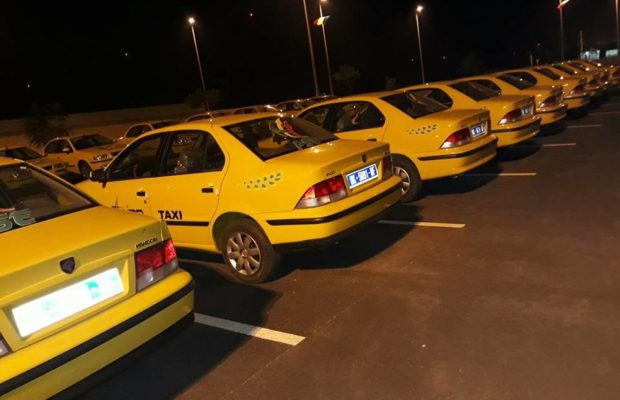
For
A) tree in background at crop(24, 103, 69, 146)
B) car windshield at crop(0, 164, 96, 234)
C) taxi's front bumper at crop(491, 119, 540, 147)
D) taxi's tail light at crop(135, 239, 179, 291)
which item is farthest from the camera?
tree in background at crop(24, 103, 69, 146)

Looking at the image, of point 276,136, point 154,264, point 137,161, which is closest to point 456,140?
point 276,136

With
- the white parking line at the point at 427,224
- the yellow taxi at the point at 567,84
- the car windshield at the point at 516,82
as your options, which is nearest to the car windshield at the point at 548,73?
the yellow taxi at the point at 567,84

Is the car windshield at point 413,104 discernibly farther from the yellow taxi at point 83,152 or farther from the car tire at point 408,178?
the yellow taxi at point 83,152

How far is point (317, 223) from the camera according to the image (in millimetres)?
4484

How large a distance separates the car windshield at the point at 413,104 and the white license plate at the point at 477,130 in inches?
26.7

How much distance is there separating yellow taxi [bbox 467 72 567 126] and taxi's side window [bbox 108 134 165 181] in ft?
22.4

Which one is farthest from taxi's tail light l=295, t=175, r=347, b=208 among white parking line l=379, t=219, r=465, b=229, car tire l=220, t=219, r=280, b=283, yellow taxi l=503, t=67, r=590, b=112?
yellow taxi l=503, t=67, r=590, b=112

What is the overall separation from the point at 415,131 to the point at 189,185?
3261 millimetres

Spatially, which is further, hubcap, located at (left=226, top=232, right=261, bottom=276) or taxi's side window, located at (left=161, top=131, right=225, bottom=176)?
taxi's side window, located at (left=161, top=131, right=225, bottom=176)

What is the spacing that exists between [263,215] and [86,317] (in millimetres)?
2070

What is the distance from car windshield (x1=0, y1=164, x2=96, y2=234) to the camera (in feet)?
11.0

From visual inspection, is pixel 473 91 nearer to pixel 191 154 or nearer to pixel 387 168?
pixel 387 168

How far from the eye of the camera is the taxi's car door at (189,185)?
4977mm

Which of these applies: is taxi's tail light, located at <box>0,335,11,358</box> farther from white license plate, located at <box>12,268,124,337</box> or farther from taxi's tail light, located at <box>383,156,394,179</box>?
taxi's tail light, located at <box>383,156,394,179</box>
